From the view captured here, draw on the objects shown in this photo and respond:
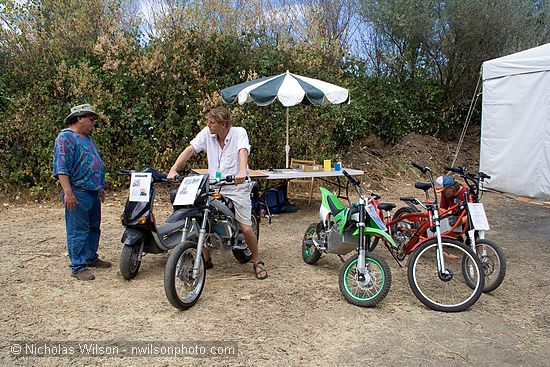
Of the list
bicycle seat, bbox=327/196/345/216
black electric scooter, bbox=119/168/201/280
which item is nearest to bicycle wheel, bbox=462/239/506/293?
bicycle seat, bbox=327/196/345/216

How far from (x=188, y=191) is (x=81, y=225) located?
1.24m

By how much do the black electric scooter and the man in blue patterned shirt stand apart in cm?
39

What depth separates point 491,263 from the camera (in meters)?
4.18

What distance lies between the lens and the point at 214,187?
4.06 meters

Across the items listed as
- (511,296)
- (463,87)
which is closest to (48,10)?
(511,296)

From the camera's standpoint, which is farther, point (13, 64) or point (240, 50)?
point (240, 50)

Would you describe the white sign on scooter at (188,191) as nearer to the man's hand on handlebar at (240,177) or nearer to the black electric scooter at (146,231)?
the black electric scooter at (146,231)

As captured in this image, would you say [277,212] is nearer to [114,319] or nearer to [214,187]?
[214,187]

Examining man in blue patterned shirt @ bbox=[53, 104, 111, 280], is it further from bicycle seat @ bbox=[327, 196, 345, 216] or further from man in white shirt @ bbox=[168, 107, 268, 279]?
bicycle seat @ bbox=[327, 196, 345, 216]

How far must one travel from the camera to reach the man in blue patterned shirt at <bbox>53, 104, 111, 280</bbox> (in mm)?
4156

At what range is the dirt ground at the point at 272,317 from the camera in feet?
10.1

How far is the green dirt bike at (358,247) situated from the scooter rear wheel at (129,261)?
1.70 meters

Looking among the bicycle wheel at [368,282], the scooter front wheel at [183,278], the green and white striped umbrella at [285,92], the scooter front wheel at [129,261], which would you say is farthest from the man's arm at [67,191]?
the green and white striped umbrella at [285,92]

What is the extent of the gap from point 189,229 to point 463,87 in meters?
10.9
